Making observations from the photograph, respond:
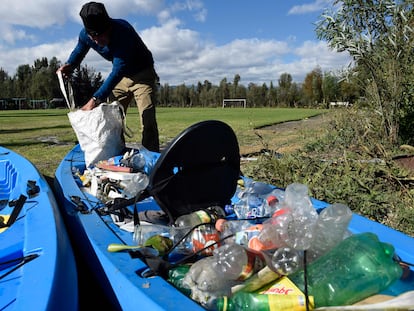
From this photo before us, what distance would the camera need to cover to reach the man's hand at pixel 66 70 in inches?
199

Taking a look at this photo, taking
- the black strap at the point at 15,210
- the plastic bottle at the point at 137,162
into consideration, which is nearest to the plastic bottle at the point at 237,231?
the black strap at the point at 15,210

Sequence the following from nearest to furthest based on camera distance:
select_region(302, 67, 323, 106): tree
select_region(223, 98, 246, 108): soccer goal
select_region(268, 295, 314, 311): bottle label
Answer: select_region(268, 295, 314, 311): bottle label → select_region(302, 67, 323, 106): tree → select_region(223, 98, 246, 108): soccer goal

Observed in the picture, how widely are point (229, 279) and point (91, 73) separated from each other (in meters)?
68.7

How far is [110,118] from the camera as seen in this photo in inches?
157

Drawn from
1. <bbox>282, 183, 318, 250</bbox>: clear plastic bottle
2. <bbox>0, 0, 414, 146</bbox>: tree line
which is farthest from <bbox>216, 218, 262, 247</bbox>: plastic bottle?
<bbox>0, 0, 414, 146</bbox>: tree line

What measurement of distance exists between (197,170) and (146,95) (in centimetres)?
299

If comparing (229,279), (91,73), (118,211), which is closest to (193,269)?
(229,279)

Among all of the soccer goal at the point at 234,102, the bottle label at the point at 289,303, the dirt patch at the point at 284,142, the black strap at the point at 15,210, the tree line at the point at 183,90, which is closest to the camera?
the bottle label at the point at 289,303

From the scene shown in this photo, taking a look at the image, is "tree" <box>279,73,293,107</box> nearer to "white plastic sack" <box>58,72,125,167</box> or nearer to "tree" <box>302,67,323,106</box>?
"tree" <box>302,67,323,106</box>

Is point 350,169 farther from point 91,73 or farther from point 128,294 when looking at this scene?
point 91,73

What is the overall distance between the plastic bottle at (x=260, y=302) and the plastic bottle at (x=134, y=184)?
6.00ft

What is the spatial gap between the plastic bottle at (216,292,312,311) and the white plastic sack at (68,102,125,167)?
275 centimetres

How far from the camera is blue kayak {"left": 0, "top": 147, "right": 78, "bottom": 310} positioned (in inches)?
61.6

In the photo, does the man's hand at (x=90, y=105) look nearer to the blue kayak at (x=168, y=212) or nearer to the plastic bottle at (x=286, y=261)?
the blue kayak at (x=168, y=212)
